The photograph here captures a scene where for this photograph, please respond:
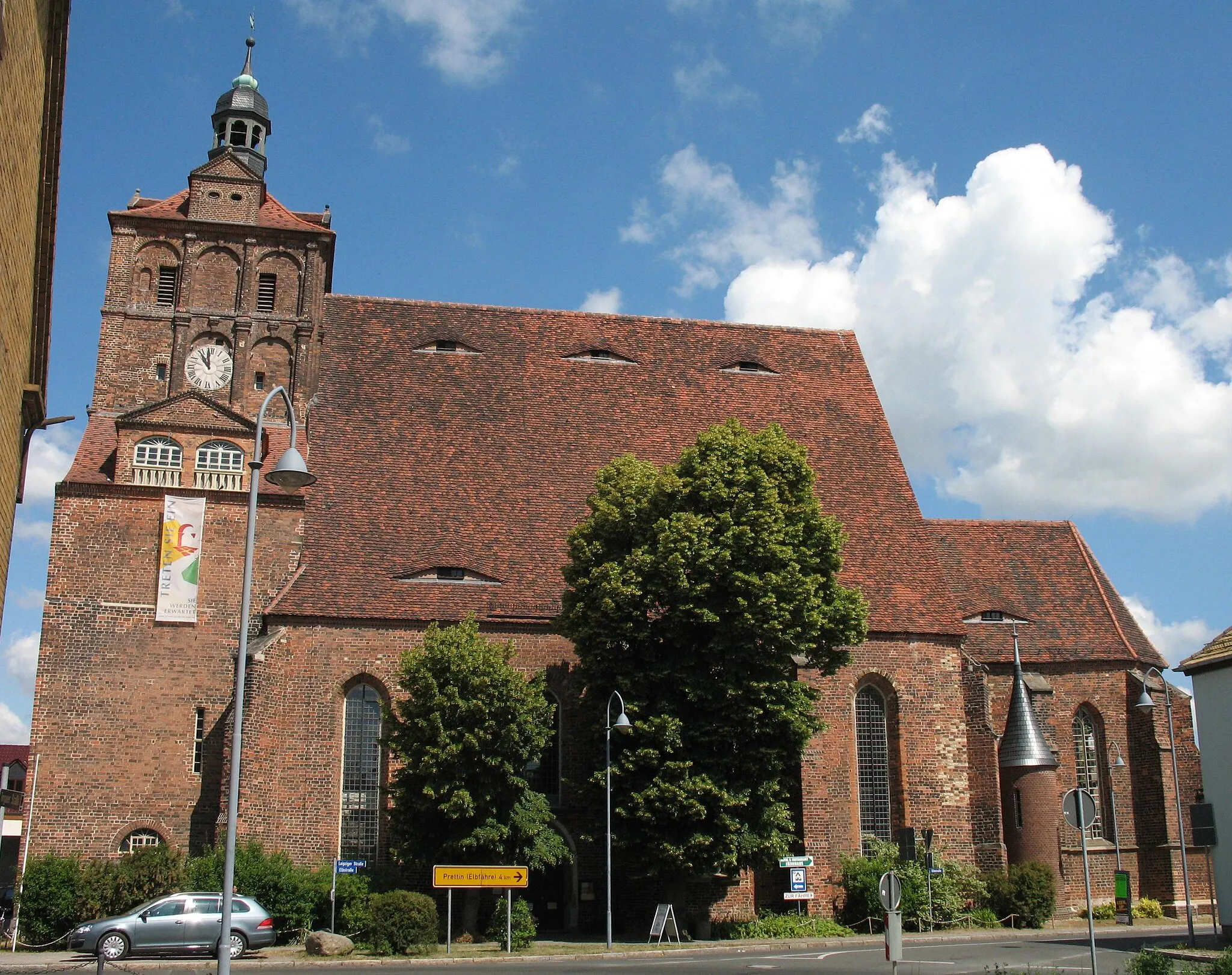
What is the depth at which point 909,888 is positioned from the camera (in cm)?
3031

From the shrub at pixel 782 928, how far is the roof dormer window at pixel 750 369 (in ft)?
57.7

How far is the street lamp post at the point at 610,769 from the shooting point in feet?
84.4

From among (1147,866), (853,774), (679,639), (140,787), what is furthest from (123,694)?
(1147,866)

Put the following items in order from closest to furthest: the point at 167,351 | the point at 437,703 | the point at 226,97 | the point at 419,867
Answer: the point at 437,703
the point at 419,867
the point at 167,351
the point at 226,97

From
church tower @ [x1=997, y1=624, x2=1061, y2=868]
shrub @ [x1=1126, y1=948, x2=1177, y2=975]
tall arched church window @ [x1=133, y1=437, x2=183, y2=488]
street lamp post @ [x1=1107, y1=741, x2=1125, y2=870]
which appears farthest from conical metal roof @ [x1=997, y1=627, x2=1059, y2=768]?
tall arched church window @ [x1=133, y1=437, x2=183, y2=488]

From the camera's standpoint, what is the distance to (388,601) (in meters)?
31.2

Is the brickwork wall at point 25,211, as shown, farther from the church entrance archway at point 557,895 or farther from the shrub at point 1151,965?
the church entrance archway at point 557,895

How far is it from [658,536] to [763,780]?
20.4 feet

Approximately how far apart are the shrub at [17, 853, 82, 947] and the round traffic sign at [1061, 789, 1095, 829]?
2108 centimetres

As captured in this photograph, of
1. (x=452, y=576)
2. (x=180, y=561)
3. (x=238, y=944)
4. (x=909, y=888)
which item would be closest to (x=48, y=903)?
(x=238, y=944)

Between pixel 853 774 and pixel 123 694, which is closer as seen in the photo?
pixel 123 694

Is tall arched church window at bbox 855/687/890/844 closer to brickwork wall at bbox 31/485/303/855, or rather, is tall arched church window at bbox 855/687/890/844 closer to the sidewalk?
the sidewalk

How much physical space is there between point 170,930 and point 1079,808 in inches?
707

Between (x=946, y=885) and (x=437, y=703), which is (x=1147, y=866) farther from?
(x=437, y=703)
